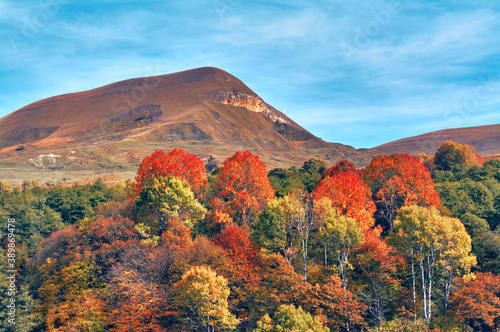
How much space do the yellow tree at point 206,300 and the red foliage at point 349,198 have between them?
2323 cm

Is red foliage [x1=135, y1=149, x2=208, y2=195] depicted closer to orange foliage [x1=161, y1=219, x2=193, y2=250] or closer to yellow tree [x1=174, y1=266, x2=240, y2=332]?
orange foliage [x1=161, y1=219, x2=193, y2=250]

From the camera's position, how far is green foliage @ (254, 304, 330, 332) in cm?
3853

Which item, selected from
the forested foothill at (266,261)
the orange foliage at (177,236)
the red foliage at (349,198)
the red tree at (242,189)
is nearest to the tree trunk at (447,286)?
the forested foothill at (266,261)

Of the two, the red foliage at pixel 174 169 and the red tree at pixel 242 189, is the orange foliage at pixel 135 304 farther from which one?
the red foliage at pixel 174 169

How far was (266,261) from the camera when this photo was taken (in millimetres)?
50188

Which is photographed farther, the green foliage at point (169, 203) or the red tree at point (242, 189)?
the red tree at point (242, 189)

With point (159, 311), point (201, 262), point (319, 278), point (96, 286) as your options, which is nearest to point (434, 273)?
point (319, 278)

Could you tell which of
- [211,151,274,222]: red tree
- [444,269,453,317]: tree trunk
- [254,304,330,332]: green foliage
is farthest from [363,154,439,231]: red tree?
[254,304,330,332]: green foliage

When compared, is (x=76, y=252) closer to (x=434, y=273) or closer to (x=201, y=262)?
(x=201, y=262)

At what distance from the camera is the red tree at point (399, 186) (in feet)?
221

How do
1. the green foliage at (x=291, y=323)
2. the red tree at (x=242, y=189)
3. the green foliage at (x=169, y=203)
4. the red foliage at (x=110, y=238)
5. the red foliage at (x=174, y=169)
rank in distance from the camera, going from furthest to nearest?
the red foliage at (x=174, y=169), the red tree at (x=242, y=189), the green foliage at (x=169, y=203), the red foliage at (x=110, y=238), the green foliage at (x=291, y=323)

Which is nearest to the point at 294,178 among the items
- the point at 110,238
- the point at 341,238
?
the point at 110,238

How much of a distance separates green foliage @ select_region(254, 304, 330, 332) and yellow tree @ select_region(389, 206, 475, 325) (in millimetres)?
12161

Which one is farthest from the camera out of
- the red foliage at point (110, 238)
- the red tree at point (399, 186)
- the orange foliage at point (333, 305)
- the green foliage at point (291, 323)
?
the red tree at point (399, 186)
